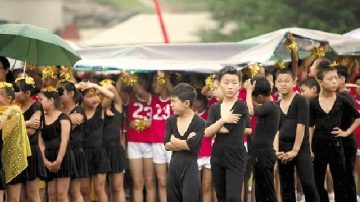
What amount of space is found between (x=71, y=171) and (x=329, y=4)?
63.3ft

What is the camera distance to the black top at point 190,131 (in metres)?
10.2

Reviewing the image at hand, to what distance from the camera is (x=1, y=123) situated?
967 cm

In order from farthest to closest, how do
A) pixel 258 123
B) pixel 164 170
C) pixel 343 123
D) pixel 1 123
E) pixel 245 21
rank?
1. pixel 245 21
2. pixel 164 170
3. pixel 343 123
4. pixel 258 123
5. pixel 1 123

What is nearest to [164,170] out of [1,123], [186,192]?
[186,192]

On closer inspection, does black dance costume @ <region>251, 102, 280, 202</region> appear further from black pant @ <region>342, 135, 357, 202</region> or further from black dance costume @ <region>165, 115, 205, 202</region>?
black pant @ <region>342, 135, 357, 202</region>

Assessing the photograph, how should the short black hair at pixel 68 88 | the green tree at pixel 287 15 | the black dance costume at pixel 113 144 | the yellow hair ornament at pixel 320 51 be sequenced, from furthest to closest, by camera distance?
the green tree at pixel 287 15, the yellow hair ornament at pixel 320 51, the black dance costume at pixel 113 144, the short black hair at pixel 68 88

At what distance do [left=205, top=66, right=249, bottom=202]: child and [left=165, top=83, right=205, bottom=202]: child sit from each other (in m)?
0.20

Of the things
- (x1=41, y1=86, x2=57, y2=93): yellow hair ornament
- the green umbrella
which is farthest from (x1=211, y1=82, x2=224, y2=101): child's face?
(x1=41, y1=86, x2=57, y2=93): yellow hair ornament

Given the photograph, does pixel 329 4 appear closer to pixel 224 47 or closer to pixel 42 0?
pixel 42 0

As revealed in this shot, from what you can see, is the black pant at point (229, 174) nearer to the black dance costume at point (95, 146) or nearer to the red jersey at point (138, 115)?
the black dance costume at point (95, 146)

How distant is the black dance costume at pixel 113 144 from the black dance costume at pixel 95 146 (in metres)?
0.14

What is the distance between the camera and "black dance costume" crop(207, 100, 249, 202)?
10.2m

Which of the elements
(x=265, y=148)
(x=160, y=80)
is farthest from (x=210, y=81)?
(x=265, y=148)

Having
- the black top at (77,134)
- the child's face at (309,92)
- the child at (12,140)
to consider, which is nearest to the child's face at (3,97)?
the child at (12,140)
